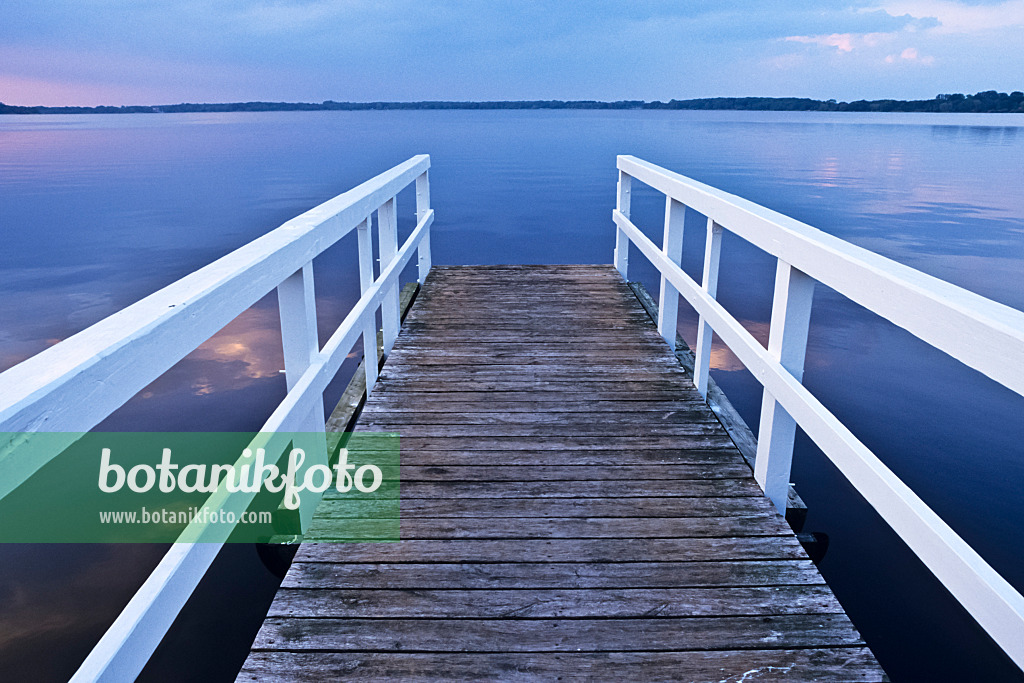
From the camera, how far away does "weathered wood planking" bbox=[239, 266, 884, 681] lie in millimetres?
1647

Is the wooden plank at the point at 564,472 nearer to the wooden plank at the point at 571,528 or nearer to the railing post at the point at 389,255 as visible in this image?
the wooden plank at the point at 571,528

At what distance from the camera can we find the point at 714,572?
1.96 meters

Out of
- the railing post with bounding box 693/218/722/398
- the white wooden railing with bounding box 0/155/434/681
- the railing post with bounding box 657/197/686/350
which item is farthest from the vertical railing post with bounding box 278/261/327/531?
the railing post with bounding box 657/197/686/350

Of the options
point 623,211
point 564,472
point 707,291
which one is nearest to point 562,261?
point 623,211

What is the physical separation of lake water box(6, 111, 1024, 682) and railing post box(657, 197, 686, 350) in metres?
1.96

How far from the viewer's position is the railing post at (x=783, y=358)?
212 centimetres

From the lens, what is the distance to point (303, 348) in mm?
2096

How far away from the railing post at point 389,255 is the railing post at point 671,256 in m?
1.46

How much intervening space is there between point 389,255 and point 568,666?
2.59 meters

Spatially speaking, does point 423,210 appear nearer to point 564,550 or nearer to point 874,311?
point 564,550

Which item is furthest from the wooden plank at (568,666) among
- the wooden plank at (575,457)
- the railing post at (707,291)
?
the railing post at (707,291)

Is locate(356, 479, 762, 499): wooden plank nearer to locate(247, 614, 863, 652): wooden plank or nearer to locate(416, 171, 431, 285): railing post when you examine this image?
locate(247, 614, 863, 652): wooden plank

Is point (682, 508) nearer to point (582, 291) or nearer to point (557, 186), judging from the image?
point (582, 291)

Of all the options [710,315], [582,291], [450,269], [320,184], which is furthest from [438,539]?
[320,184]
